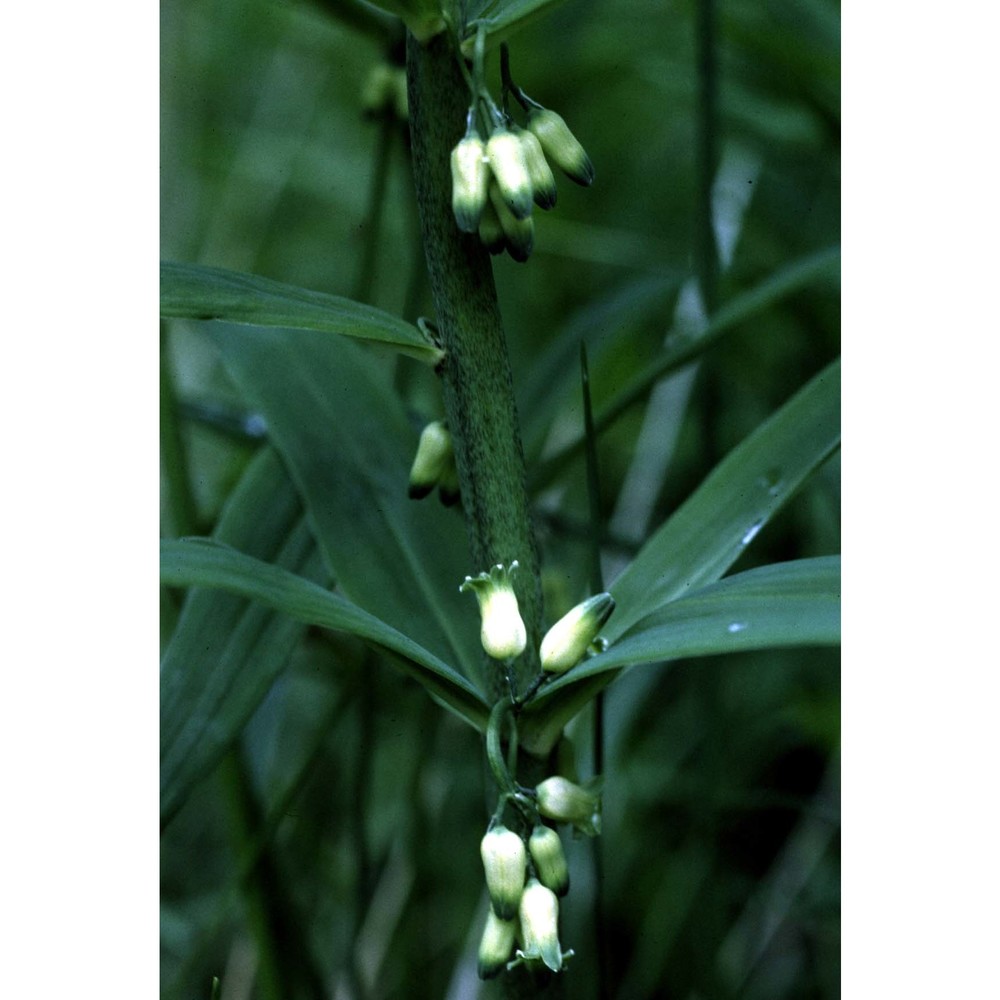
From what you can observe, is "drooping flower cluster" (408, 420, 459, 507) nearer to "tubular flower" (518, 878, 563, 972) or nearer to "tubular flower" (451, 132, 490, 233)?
"tubular flower" (451, 132, 490, 233)

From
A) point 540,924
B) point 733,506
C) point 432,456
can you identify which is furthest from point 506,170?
point 540,924

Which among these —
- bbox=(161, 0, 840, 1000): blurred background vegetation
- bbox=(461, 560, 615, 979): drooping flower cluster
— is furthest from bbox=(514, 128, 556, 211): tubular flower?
bbox=(161, 0, 840, 1000): blurred background vegetation

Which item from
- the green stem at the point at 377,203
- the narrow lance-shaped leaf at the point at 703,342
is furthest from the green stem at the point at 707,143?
the green stem at the point at 377,203

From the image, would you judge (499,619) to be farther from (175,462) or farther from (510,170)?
(175,462)

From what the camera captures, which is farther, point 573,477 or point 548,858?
point 573,477

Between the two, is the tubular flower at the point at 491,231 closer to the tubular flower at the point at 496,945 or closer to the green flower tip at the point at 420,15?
the green flower tip at the point at 420,15
